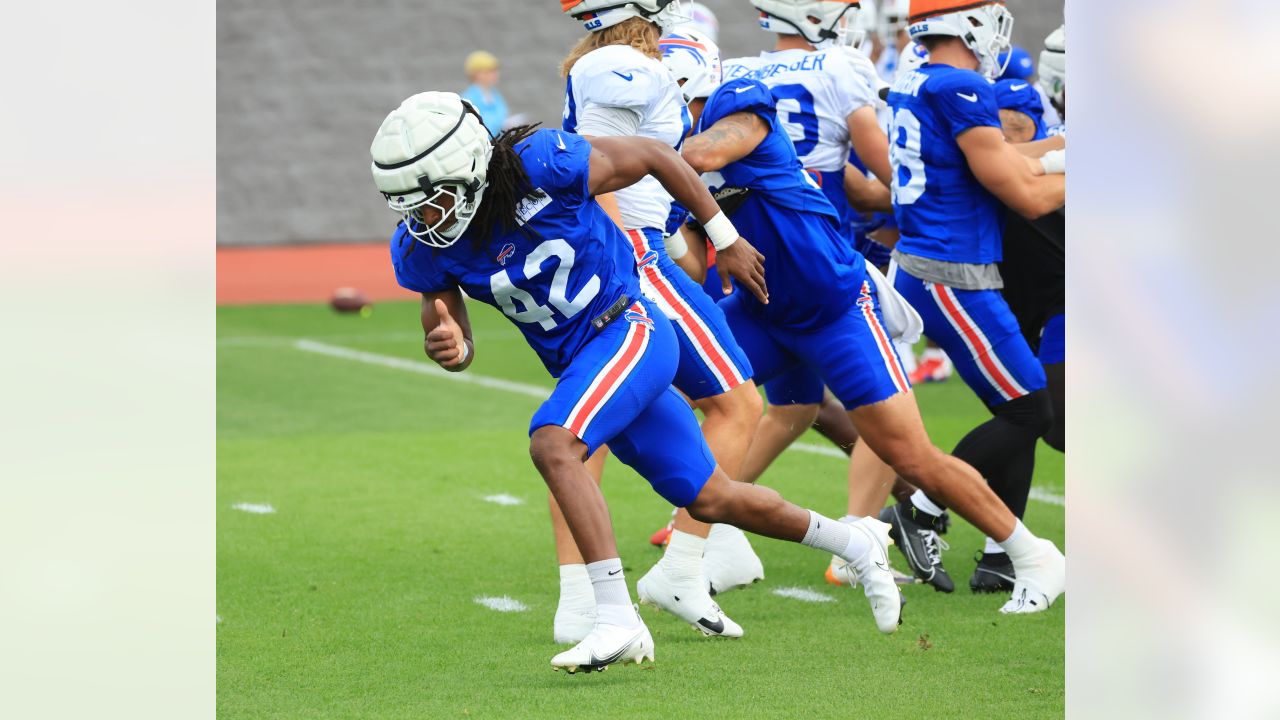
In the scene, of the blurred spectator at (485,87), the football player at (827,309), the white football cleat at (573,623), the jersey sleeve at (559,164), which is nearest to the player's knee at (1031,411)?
the football player at (827,309)

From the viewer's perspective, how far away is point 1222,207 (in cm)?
262

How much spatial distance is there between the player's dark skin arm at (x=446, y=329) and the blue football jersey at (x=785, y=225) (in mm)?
1181

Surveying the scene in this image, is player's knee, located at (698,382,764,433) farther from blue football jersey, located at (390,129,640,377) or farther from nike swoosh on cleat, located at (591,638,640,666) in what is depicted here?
nike swoosh on cleat, located at (591,638,640,666)

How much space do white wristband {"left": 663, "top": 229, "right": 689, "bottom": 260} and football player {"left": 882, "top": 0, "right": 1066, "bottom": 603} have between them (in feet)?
2.53

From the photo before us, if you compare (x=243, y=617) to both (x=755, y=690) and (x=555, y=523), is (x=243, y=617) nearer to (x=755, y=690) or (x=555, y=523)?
(x=555, y=523)

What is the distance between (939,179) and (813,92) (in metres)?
0.81

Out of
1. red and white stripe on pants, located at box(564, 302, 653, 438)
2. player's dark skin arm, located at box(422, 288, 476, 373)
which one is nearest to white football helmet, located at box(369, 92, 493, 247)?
player's dark skin arm, located at box(422, 288, 476, 373)

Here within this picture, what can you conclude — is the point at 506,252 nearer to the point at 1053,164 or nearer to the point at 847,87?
the point at 1053,164

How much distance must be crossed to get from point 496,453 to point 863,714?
16.2 feet

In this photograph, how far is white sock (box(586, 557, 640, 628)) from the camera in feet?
14.0

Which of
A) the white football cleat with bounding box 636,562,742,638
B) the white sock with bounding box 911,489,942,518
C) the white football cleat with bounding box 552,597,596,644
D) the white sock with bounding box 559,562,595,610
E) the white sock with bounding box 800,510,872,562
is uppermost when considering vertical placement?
the white sock with bounding box 800,510,872,562

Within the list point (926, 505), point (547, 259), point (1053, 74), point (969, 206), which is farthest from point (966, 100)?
point (1053, 74)

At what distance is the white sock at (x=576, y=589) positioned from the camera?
5.02 m
